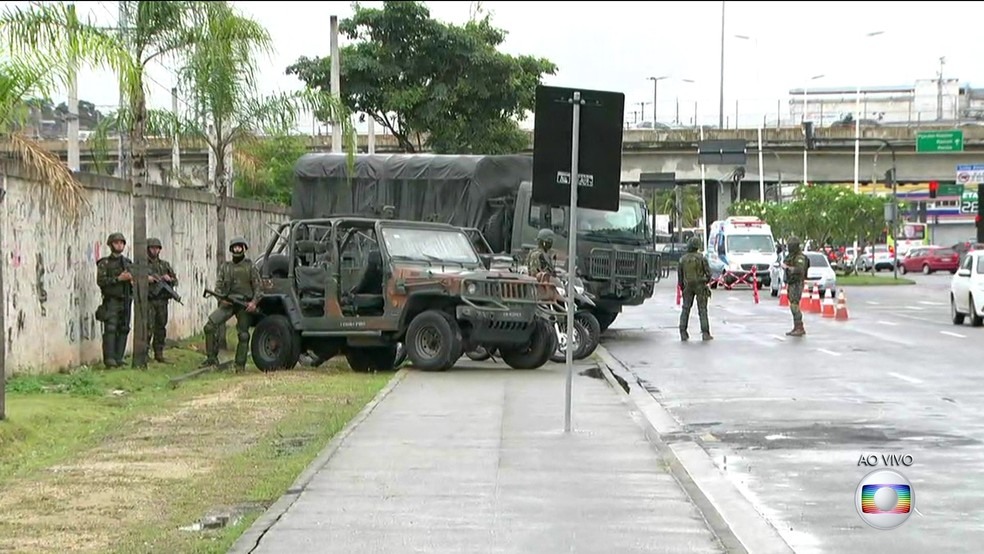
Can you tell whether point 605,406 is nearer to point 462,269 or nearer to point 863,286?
point 462,269

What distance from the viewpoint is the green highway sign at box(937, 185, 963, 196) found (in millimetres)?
92338

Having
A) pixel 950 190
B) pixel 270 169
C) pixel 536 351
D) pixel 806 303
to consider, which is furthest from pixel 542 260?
pixel 950 190

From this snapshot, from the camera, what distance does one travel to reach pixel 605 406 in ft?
47.6

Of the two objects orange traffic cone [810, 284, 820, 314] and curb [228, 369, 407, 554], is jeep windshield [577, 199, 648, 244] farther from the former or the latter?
curb [228, 369, 407, 554]

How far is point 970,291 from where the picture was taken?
28.0m

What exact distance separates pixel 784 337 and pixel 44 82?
1583cm

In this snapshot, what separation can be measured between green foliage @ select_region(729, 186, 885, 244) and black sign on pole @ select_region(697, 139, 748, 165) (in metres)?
4.58

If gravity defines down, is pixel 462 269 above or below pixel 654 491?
above

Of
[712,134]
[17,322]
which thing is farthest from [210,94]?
[712,134]

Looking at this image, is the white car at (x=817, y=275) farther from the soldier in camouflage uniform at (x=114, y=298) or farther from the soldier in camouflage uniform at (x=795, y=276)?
the soldier in camouflage uniform at (x=114, y=298)

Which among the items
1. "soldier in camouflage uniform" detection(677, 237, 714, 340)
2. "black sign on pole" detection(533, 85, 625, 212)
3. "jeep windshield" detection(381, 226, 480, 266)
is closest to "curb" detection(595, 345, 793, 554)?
"black sign on pole" detection(533, 85, 625, 212)

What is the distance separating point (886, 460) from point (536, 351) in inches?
336

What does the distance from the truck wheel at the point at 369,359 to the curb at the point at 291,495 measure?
5.97 m

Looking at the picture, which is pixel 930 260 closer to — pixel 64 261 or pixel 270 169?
pixel 270 169
